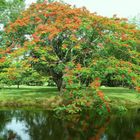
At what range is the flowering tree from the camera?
27500 millimetres

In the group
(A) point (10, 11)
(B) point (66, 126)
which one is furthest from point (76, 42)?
(A) point (10, 11)

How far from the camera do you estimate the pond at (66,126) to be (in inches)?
666

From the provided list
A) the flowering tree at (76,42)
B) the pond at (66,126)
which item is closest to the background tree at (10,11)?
the flowering tree at (76,42)

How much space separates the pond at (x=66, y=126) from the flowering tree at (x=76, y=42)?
4.30 m

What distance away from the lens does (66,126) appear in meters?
19.9

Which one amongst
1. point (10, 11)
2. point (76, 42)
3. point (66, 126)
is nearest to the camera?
point (66, 126)

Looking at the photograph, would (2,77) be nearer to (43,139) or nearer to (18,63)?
(18,63)

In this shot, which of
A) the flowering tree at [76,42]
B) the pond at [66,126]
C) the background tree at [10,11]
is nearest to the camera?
the pond at [66,126]

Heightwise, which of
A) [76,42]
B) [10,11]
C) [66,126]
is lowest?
[66,126]

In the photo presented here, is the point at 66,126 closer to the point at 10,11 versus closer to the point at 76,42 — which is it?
the point at 76,42

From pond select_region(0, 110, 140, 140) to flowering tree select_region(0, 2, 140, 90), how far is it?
4300mm

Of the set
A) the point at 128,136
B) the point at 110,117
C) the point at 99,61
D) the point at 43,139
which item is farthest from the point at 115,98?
the point at 43,139

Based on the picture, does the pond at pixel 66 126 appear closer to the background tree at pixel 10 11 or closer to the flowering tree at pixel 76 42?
the flowering tree at pixel 76 42

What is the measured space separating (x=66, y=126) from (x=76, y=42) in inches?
480
